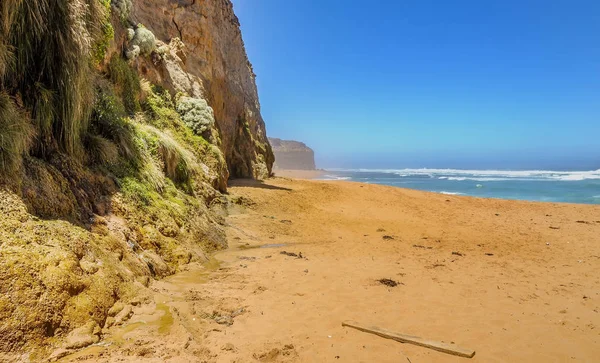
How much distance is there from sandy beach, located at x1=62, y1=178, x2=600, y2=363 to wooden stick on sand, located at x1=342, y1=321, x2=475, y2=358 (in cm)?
8

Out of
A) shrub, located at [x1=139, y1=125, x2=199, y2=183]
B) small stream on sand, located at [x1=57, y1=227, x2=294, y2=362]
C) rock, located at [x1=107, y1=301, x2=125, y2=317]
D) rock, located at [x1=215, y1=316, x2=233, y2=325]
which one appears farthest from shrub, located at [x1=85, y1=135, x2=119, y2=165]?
rock, located at [x1=215, y1=316, x2=233, y2=325]

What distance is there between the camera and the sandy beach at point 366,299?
3.67 meters

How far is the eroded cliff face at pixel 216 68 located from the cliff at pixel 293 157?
197 ft

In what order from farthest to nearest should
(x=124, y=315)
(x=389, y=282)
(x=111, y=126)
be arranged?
(x=111, y=126)
(x=389, y=282)
(x=124, y=315)

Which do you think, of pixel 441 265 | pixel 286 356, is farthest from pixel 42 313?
pixel 441 265

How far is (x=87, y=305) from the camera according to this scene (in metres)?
3.50

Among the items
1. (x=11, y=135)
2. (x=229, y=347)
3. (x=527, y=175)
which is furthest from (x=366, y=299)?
(x=527, y=175)

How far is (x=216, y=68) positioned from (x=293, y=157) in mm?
68487

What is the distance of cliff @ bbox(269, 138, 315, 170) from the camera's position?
85125 mm

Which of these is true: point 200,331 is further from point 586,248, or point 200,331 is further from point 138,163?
point 586,248

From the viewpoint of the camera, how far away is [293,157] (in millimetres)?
86500

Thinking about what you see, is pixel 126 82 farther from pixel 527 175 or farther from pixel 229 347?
pixel 527 175

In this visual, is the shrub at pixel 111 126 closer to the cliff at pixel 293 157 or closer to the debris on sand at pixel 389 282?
the debris on sand at pixel 389 282

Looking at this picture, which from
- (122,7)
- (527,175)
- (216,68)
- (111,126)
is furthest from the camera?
(527,175)
